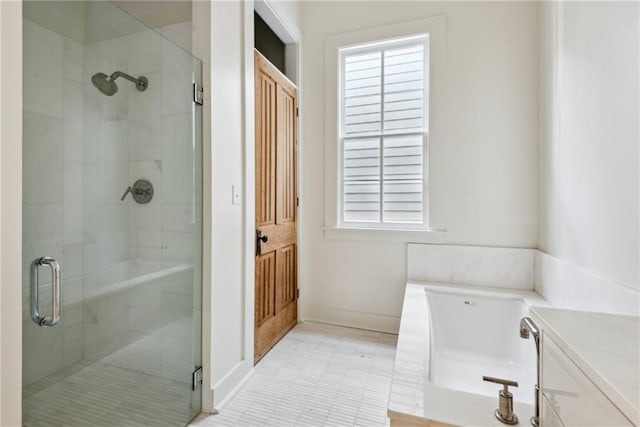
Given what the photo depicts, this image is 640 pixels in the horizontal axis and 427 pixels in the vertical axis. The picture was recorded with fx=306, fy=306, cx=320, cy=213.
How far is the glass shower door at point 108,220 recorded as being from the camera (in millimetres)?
1082

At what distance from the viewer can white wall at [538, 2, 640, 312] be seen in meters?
1.25

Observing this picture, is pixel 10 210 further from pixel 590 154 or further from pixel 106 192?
pixel 590 154

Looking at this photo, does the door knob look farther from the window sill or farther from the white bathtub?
the white bathtub

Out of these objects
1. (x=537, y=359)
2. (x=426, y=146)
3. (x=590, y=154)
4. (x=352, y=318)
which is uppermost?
(x=426, y=146)

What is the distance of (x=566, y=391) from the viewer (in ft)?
1.99

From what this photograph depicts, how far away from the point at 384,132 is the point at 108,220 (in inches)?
82.8

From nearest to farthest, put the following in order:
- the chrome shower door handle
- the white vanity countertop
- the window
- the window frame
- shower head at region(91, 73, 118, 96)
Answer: the white vanity countertop → the chrome shower door handle → shower head at region(91, 73, 118, 96) → the window frame → the window

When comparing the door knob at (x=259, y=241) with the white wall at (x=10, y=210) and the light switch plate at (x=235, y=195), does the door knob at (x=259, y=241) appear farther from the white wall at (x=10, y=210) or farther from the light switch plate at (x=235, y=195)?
the white wall at (x=10, y=210)

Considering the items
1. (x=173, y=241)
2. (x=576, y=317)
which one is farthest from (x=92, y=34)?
(x=576, y=317)

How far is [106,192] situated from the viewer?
1373 millimetres

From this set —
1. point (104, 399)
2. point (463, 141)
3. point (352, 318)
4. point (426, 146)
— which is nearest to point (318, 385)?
point (352, 318)

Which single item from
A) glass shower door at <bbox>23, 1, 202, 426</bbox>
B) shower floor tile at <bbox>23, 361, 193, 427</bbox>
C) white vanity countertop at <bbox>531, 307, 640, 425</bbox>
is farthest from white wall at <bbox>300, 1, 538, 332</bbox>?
white vanity countertop at <bbox>531, 307, 640, 425</bbox>

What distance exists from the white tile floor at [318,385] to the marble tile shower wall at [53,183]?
31.5 inches

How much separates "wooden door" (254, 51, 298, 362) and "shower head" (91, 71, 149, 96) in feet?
2.43
